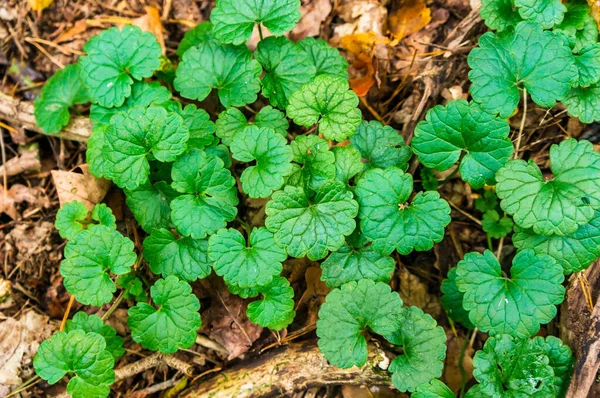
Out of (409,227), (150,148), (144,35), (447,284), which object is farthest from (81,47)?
(447,284)

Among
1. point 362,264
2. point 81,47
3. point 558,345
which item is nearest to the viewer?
point 558,345

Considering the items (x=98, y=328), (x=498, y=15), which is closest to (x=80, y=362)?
(x=98, y=328)

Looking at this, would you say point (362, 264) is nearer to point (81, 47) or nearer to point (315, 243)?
point (315, 243)

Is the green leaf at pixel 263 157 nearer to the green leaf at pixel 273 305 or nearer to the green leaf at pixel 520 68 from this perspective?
the green leaf at pixel 273 305

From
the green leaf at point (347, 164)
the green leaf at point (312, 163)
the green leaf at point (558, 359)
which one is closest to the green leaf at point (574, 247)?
the green leaf at point (558, 359)

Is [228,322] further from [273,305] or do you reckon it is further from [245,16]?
[245,16]

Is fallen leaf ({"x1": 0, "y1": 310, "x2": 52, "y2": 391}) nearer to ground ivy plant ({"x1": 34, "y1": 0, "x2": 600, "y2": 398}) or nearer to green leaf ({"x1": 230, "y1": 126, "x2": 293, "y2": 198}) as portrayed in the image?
ground ivy plant ({"x1": 34, "y1": 0, "x2": 600, "y2": 398})

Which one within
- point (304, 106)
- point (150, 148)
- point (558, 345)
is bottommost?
point (558, 345)
